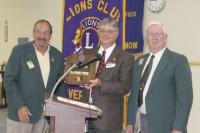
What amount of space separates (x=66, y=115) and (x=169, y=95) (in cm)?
81

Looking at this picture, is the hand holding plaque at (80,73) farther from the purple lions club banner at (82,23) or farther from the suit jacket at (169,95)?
the purple lions club banner at (82,23)

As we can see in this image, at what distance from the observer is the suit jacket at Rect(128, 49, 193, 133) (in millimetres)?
2377

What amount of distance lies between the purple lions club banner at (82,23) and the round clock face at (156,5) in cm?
58

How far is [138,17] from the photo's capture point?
4859mm

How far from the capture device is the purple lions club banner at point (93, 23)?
4.88 metres

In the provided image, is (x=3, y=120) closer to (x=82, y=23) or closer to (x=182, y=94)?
(x=82, y=23)

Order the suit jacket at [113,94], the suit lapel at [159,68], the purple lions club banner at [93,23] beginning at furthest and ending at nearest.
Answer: the purple lions club banner at [93,23], the suit jacket at [113,94], the suit lapel at [159,68]

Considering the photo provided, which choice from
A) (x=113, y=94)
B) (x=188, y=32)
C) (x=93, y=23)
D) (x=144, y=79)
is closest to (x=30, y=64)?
(x=113, y=94)

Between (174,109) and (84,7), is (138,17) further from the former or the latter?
(174,109)

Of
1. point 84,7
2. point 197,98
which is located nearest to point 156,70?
point 197,98

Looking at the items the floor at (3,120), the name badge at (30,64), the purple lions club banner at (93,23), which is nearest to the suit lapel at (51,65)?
the name badge at (30,64)

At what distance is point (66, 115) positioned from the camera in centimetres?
200

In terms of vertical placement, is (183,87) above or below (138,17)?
below

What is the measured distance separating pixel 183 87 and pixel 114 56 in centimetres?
58
